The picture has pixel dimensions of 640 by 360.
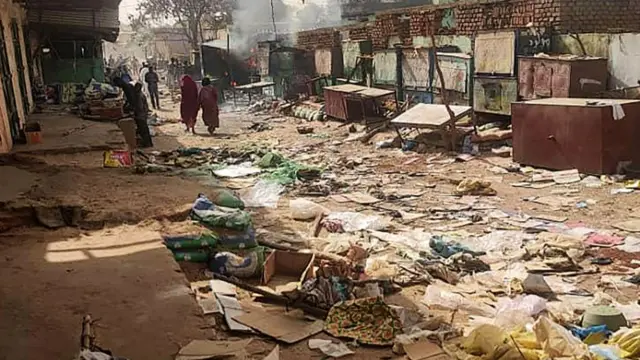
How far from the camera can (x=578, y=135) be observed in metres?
9.22

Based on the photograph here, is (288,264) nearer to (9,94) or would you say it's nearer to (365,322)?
(365,322)

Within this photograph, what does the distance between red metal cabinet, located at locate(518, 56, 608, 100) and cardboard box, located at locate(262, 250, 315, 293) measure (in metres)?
7.01

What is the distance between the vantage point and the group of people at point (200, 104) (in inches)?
632

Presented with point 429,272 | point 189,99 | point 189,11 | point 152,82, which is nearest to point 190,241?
point 429,272

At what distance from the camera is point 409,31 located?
16.4 metres

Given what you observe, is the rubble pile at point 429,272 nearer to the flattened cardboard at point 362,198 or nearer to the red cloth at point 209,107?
the flattened cardboard at point 362,198

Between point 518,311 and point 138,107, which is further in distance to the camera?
point 138,107

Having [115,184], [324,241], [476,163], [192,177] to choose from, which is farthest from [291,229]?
[476,163]

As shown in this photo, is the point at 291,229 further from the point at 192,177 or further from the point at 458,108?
the point at 458,108

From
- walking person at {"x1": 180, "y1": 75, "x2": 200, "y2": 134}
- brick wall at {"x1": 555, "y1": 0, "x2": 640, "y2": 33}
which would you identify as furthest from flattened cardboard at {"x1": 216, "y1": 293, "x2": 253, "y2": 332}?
walking person at {"x1": 180, "y1": 75, "x2": 200, "y2": 134}

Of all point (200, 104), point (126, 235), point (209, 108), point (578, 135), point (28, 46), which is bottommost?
point (126, 235)

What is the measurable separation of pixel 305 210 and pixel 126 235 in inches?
108

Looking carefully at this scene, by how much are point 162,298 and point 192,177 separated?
572 cm

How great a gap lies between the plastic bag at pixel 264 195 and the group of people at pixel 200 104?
6.76 meters
